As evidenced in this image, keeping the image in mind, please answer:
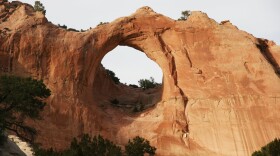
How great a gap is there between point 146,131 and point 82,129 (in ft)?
17.0

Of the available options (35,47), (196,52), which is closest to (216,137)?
(196,52)

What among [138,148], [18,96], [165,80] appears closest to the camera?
[18,96]

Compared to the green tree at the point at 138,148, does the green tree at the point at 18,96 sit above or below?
above

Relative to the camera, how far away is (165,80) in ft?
120

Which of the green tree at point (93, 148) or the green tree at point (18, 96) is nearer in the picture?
the green tree at point (18, 96)

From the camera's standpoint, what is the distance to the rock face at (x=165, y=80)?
32.4 meters

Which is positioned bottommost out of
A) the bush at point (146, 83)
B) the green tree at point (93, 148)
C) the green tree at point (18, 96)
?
the green tree at point (93, 148)

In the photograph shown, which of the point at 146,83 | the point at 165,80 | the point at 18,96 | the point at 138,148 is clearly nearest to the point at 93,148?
the point at 138,148

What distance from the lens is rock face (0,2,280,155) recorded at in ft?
106

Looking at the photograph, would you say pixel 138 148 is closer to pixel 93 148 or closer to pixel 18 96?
pixel 93 148

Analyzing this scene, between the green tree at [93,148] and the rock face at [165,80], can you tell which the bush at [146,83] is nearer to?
the rock face at [165,80]

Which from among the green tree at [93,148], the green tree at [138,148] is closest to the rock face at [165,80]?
the green tree at [138,148]

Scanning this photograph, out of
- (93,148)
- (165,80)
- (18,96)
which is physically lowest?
(93,148)

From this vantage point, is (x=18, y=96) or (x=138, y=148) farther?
(x=138, y=148)
